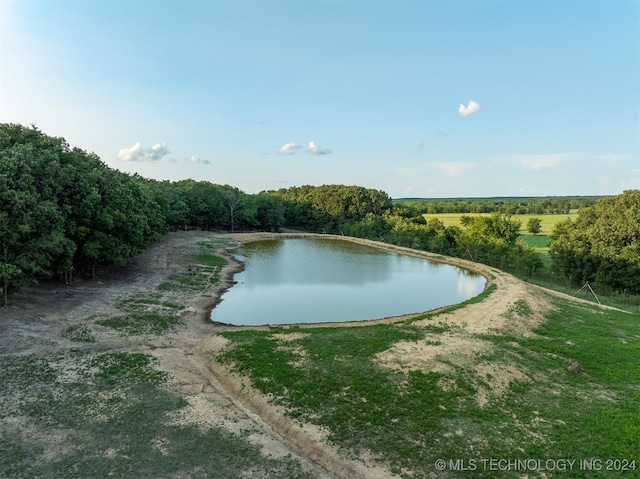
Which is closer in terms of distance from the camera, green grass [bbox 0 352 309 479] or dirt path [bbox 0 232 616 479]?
green grass [bbox 0 352 309 479]

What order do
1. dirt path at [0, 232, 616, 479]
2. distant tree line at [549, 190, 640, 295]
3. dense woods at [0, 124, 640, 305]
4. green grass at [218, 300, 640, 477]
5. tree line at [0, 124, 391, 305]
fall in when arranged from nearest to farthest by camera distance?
green grass at [218, 300, 640, 477]
dirt path at [0, 232, 616, 479]
tree line at [0, 124, 391, 305]
dense woods at [0, 124, 640, 305]
distant tree line at [549, 190, 640, 295]

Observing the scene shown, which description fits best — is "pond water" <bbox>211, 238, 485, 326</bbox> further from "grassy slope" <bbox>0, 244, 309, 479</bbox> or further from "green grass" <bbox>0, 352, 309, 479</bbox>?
"green grass" <bbox>0, 352, 309, 479</bbox>

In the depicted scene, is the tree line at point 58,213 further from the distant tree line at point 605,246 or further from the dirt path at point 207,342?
the distant tree line at point 605,246

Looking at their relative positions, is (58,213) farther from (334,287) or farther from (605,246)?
(605,246)

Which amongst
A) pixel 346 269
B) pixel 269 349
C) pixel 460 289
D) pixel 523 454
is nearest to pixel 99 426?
pixel 269 349

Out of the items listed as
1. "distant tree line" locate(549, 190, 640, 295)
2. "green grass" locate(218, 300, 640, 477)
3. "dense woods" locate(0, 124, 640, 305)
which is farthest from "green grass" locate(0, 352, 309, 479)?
"distant tree line" locate(549, 190, 640, 295)
